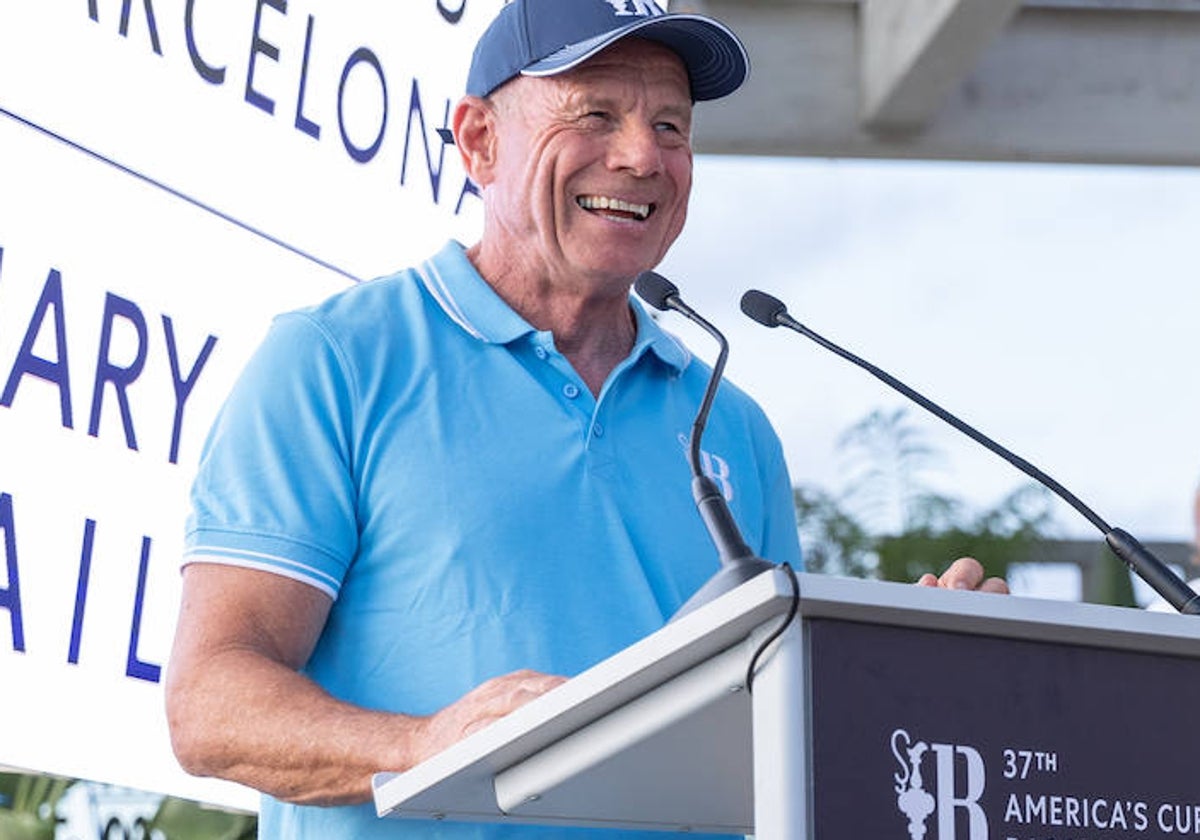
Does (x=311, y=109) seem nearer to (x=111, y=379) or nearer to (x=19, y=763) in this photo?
(x=111, y=379)

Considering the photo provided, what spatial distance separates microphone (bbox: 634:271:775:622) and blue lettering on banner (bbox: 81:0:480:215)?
1.74 feet

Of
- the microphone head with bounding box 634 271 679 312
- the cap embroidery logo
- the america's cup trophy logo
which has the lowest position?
the america's cup trophy logo

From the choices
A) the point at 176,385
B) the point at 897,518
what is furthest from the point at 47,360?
the point at 897,518

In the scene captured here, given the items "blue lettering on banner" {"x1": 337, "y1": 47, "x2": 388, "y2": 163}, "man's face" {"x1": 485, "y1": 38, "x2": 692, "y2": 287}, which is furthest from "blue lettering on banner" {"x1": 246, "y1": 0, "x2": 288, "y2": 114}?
"man's face" {"x1": 485, "y1": 38, "x2": 692, "y2": 287}

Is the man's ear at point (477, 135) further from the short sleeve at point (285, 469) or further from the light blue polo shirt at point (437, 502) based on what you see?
the short sleeve at point (285, 469)

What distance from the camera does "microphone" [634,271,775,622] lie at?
1432 millimetres

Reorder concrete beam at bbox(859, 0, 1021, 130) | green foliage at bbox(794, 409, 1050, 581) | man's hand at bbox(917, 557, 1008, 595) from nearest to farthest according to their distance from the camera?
1. man's hand at bbox(917, 557, 1008, 595)
2. concrete beam at bbox(859, 0, 1021, 130)
3. green foliage at bbox(794, 409, 1050, 581)

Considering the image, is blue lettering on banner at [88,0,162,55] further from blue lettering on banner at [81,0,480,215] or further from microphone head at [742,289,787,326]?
microphone head at [742,289,787,326]

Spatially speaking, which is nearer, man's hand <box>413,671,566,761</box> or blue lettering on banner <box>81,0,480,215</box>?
man's hand <box>413,671,566,761</box>

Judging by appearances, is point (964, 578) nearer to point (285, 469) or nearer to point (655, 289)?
point (655, 289)

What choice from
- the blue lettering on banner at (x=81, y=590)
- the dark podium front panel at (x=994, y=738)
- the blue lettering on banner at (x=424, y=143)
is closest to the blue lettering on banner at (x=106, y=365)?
the blue lettering on banner at (x=81, y=590)

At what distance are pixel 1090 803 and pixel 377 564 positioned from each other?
2.58 feet

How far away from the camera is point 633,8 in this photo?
218 centimetres

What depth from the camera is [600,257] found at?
6.89ft
